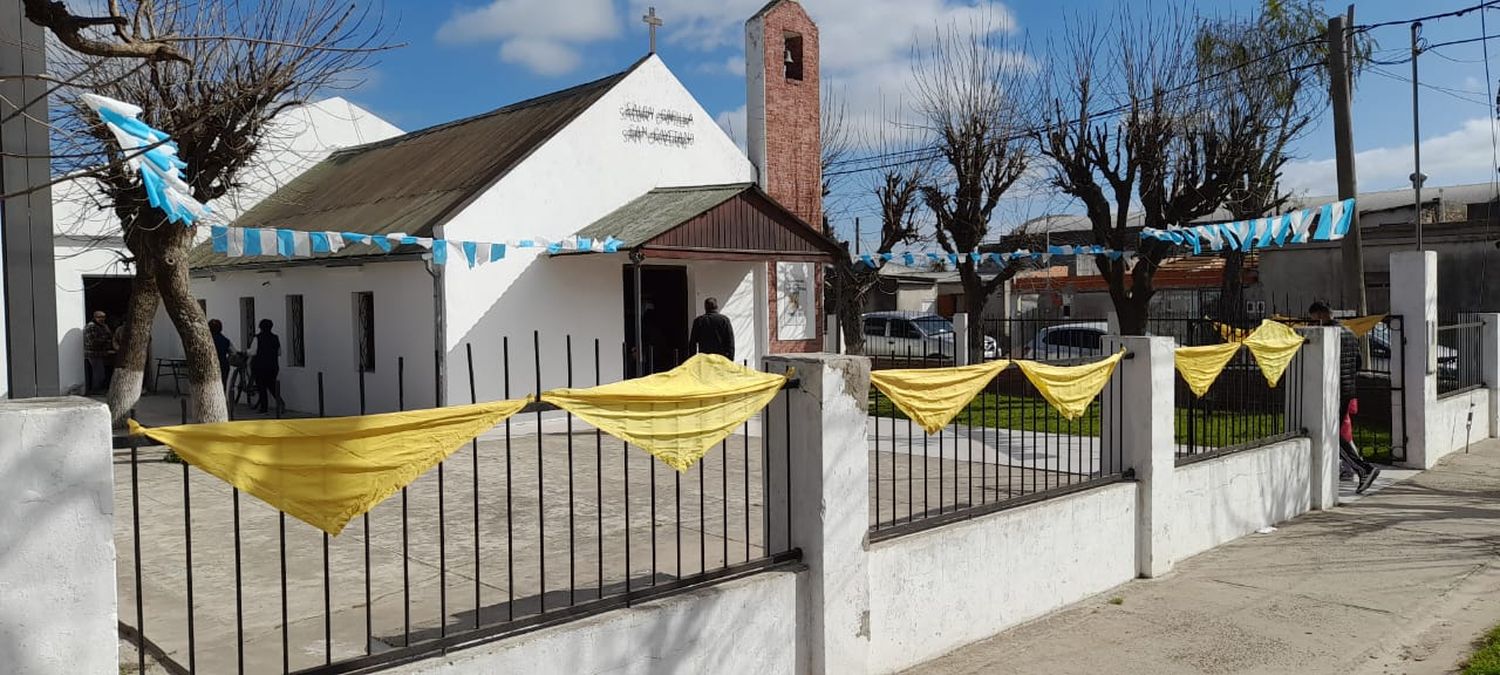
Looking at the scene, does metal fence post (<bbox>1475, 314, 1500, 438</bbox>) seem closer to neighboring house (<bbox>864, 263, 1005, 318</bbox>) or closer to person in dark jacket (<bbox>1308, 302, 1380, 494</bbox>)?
person in dark jacket (<bbox>1308, 302, 1380, 494</bbox>)

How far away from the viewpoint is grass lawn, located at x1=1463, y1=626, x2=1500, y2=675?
17.4ft

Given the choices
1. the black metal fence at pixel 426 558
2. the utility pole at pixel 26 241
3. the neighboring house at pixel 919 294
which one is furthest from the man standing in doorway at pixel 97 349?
the neighboring house at pixel 919 294

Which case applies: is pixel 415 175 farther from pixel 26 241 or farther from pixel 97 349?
pixel 26 241

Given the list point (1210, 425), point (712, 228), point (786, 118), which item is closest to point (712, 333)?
point (712, 228)

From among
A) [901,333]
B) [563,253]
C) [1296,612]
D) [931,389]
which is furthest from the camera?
[901,333]

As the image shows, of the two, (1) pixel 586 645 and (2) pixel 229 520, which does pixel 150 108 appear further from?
(1) pixel 586 645

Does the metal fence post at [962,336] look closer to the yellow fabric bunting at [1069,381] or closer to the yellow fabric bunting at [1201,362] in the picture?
the yellow fabric bunting at [1201,362]

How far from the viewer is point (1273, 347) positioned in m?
8.95

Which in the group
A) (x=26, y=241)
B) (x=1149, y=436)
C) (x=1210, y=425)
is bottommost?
(x=1210, y=425)

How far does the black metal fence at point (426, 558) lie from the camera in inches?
160

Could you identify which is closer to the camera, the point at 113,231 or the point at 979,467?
the point at 979,467

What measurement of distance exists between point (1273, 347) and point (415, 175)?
13643 mm

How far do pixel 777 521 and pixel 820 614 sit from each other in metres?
0.51

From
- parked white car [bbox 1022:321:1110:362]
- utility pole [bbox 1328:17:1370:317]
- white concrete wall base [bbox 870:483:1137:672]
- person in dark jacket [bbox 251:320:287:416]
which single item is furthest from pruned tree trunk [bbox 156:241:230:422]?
utility pole [bbox 1328:17:1370:317]
